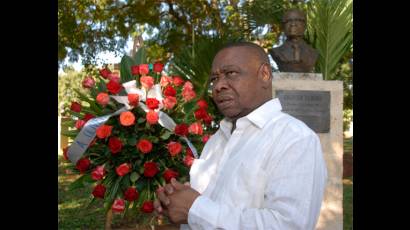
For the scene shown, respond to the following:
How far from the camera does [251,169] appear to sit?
145 cm

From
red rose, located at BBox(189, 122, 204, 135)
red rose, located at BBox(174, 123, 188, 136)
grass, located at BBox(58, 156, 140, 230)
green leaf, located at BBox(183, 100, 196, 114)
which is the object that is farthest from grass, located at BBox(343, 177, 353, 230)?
A: red rose, located at BBox(174, 123, 188, 136)

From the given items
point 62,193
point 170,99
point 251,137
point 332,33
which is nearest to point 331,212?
point 332,33

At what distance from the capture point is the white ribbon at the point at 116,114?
112 inches

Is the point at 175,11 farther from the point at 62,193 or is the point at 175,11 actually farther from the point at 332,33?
the point at 332,33

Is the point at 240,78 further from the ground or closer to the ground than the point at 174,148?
further from the ground

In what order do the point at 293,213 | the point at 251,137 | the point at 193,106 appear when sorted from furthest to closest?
Result: the point at 193,106 → the point at 251,137 → the point at 293,213

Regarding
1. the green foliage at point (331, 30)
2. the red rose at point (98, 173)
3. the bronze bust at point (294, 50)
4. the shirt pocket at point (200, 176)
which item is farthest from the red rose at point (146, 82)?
the green foliage at point (331, 30)

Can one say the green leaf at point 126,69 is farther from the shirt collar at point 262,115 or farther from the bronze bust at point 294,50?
the bronze bust at point 294,50

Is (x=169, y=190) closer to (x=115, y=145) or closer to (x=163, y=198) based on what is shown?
(x=163, y=198)

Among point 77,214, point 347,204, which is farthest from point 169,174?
point 347,204

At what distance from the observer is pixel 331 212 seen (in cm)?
516

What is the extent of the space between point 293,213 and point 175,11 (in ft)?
37.4

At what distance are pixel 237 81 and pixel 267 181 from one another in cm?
39

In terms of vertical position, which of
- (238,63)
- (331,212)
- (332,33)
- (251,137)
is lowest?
(331,212)
